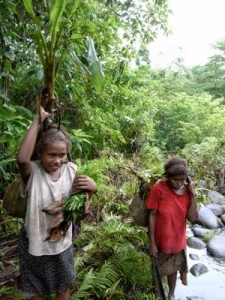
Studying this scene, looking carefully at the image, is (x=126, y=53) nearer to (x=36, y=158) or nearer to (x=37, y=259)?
(x=36, y=158)

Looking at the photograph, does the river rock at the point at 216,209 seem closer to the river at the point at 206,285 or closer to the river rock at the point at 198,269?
the river at the point at 206,285

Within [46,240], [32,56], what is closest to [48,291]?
[46,240]

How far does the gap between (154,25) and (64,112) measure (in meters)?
2.03

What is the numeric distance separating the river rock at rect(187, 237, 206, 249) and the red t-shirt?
2.44 metres

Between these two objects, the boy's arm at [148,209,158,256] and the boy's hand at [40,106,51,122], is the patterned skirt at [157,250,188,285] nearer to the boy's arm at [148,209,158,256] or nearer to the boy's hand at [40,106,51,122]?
the boy's arm at [148,209,158,256]

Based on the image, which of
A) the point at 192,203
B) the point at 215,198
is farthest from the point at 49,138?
the point at 215,198

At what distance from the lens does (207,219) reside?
256 inches

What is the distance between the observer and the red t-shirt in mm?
3100

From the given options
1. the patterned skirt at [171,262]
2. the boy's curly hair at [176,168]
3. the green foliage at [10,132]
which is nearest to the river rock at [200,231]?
the patterned skirt at [171,262]

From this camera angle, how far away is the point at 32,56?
348cm

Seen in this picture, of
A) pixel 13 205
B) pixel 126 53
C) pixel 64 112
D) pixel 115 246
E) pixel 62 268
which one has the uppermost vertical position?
pixel 126 53

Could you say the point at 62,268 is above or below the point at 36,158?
below

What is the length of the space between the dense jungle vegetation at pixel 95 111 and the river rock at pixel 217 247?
1365 millimetres

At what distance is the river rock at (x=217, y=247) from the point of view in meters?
5.06
